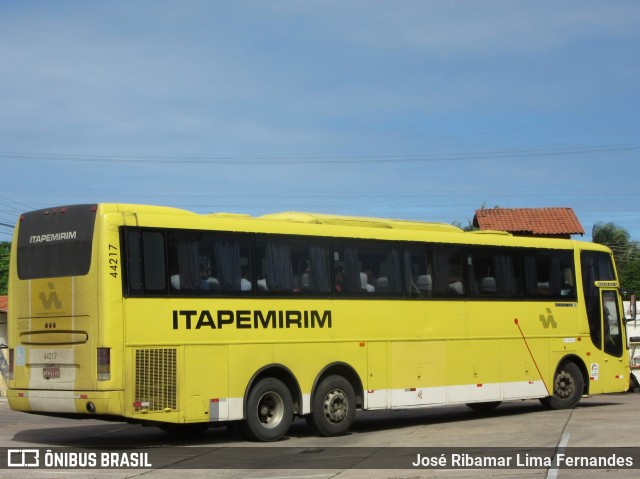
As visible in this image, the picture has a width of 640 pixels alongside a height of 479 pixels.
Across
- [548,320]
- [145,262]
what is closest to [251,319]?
[145,262]

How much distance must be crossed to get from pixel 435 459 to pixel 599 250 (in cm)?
1177

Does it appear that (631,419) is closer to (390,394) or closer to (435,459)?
(390,394)

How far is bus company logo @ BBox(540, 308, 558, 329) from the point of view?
2308 cm

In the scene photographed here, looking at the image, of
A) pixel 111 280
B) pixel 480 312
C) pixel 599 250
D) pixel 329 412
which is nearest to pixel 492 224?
pixel 599 250

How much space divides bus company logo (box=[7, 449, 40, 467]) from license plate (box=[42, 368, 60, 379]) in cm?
107

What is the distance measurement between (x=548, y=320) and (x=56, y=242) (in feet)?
36.2

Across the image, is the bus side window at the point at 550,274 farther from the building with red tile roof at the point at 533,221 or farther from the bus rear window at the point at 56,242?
the building with red tile roof at the point at 533,221

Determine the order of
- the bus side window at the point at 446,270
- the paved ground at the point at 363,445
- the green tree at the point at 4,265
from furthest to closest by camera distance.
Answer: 1. the green tree at the point at 4,265
2. the bus side window at the point at 446,270
3. the paved ground at the point at 363,445

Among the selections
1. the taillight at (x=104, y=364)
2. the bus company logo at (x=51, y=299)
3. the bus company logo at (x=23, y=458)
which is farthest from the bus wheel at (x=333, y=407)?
the bus company logo at (x=23, y=458)

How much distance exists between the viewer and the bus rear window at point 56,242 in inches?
628

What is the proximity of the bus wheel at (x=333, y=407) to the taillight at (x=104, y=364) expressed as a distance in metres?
4.03

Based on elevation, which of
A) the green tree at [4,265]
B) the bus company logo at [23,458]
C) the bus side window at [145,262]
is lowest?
the bus company logo at [23,458]

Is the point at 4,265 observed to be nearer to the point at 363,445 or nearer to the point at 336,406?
the point at 336,406

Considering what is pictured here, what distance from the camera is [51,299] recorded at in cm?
1633
